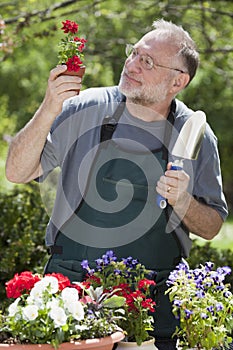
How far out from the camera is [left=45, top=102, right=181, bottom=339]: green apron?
134 inches

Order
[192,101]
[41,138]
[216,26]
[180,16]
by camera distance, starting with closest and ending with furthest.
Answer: [41,138]
[180,16]
[216,26]
[192,101]

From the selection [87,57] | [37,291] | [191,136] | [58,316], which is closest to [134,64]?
[191,136]

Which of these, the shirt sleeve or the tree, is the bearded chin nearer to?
the shirt sleeve

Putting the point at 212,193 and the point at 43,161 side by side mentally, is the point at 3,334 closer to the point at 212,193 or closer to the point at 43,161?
the point at 43,161

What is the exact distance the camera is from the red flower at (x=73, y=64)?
3145 millimetres

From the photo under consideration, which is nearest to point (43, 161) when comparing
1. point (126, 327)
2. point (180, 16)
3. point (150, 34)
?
point (150, 34)

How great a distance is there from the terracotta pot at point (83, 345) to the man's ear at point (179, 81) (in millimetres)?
1437

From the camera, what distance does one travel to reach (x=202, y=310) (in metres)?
2.60

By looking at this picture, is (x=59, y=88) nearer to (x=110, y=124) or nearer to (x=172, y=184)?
(x=110, y=124)

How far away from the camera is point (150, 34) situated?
3559mm

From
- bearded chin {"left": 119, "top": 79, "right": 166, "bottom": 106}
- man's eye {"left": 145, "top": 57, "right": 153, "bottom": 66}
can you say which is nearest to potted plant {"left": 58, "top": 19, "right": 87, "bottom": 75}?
bearded chin {"left": 119, "top": 79, "right": 166, "bottom": 106}

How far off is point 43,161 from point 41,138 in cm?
20

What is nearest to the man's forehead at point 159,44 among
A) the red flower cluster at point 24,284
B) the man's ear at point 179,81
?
the man's ear at point 179,81

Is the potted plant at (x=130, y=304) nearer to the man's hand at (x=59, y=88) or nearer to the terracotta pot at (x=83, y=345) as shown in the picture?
the terracotta pot at (x=83, y=345)
